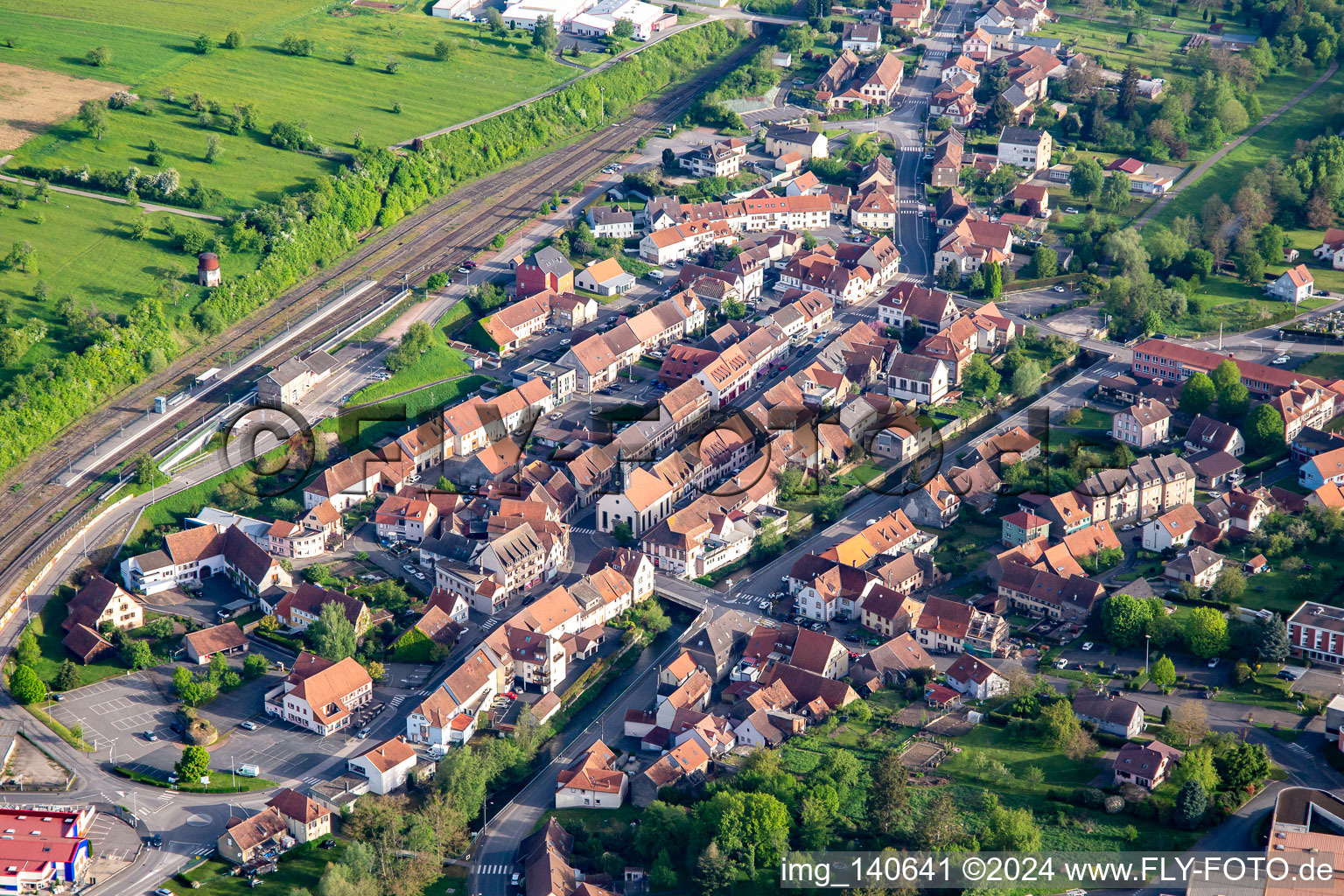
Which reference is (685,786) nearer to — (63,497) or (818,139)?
(63,497)

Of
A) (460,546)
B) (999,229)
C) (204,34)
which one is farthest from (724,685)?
(204,34)

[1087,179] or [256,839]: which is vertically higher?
[1087,179]

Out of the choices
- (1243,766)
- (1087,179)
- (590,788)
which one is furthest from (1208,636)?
(1087,179)

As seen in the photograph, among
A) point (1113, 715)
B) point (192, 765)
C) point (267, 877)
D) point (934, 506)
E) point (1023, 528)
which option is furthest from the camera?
point (934, 506)

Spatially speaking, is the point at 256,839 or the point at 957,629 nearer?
the point at 256,839

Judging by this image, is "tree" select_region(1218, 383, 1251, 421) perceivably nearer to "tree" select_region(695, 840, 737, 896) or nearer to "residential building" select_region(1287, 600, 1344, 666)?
"residential building" select_region(1287, 600, 1344, 666)

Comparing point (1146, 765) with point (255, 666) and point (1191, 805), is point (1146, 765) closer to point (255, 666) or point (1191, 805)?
point (1191, 805)

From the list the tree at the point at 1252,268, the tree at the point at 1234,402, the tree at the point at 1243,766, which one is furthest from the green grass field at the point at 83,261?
the tree at the point at 1252,268

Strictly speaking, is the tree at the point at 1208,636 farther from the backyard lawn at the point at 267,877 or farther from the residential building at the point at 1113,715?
the backyard lawn at the point at 267,877

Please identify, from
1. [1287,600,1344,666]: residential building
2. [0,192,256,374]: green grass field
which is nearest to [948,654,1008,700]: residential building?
[1287,600,1344,666]: residential building
